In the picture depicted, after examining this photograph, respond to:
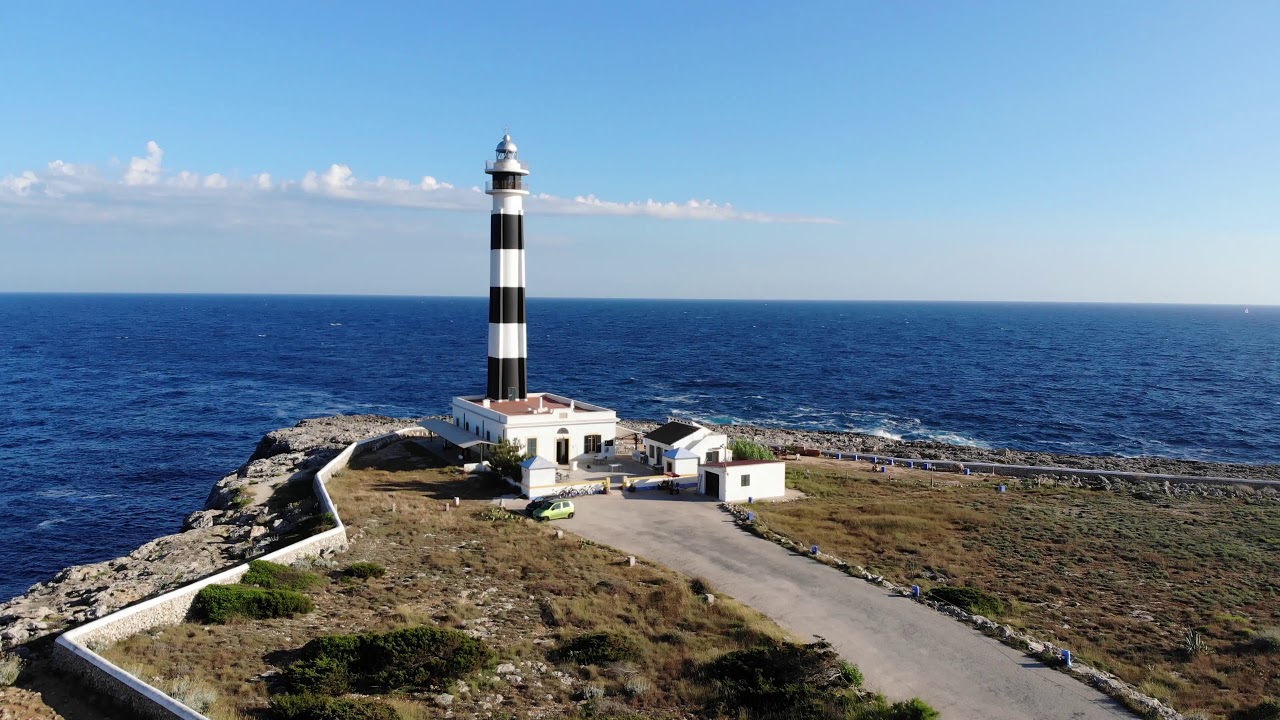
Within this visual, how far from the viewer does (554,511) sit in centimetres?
3734

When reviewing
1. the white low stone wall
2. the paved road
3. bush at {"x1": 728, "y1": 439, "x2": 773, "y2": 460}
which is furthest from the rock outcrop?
bush at {"x1": 728, "y1": 439, "x2": 773, "y2": 460}

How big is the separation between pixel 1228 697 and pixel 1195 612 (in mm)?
7706

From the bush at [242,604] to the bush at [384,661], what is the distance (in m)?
3.62

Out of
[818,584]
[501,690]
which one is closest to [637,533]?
[818,584]

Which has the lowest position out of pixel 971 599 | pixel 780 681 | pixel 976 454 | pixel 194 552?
pixel 976 454

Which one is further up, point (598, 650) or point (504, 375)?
point (504, 375)

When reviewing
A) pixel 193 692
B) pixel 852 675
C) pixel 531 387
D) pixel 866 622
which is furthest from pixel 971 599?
pixel 531 387

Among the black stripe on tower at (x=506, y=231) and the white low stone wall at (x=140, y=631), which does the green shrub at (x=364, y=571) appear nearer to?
the white low stone wall at (x=140, y=631)

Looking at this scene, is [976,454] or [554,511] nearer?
[554,511]

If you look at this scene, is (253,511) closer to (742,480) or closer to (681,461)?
(681,461)

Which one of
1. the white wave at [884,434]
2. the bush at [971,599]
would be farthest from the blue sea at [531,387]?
the bush at [971,599]

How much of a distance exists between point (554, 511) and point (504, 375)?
1570cm

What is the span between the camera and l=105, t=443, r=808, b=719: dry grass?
65.6 ft

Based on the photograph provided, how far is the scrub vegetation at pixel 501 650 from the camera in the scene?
1933cm
